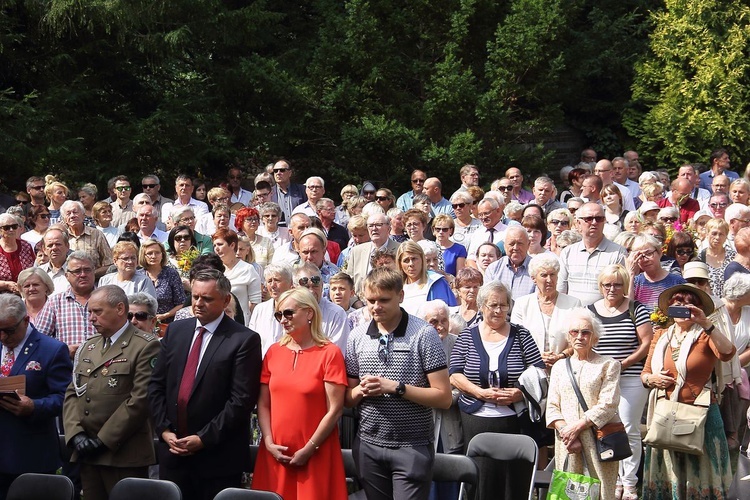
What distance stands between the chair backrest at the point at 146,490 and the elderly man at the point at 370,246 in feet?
12.6

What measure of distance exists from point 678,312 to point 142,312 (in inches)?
136

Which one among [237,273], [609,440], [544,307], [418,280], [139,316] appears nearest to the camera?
[609,440]

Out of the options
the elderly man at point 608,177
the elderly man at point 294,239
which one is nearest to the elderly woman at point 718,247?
the elderly man at point 608,177

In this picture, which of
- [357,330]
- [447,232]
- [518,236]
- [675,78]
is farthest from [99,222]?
[675,78]

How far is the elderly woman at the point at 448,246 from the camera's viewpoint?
1006cm

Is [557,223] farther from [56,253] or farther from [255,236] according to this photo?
[56,253]

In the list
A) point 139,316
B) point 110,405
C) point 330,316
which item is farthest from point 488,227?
point 110,405

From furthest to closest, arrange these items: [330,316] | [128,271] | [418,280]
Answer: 1. [128,271]
2. [418,280]
3. [330,316]

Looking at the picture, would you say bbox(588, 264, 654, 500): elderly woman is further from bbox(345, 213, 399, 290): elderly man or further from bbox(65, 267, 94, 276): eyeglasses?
bbox(65, 267, 94, 276): eyeglasses

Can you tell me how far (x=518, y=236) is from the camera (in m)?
8.95

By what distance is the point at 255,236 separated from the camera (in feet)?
34.4

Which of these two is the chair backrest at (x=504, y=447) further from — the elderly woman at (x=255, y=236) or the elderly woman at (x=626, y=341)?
the elderly woman at (x=255, y=236)

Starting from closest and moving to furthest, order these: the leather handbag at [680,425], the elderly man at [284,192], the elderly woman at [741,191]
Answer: the leather handbag at [680,425] < the elderly woman at [741,191] < the elderly man at [284,192]

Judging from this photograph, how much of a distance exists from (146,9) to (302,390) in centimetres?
867
